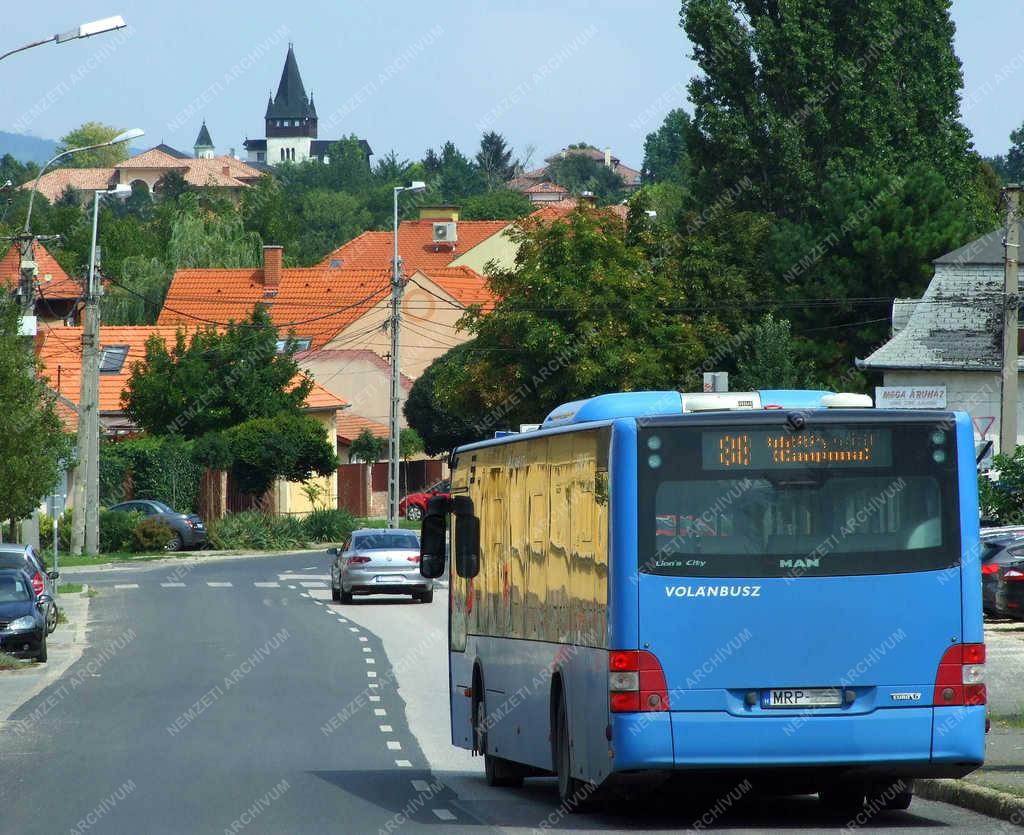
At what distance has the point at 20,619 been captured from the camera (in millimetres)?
26781

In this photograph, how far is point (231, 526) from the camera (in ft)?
197

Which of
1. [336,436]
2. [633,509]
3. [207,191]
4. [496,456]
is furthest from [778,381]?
[207,191]

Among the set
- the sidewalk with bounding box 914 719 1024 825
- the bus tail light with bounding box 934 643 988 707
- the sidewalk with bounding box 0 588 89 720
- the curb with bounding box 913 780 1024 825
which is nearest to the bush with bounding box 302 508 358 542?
the sidewalk with bounding box 0 588 89 720

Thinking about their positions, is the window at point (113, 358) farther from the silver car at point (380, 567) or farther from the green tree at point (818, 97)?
the silver car at point (380, 567)

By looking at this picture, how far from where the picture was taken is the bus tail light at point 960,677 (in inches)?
452

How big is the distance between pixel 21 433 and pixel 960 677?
2703 cm

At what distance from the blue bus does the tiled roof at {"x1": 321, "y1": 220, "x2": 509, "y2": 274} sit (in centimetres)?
10327

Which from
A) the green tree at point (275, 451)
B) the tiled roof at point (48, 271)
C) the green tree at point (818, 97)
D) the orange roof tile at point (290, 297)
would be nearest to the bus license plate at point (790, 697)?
the green tree at point (275, 451)

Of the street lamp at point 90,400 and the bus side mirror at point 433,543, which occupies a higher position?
the street lamp at point 90,400

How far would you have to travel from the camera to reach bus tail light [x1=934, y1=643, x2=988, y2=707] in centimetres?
1147

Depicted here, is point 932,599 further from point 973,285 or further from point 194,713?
point 973,285

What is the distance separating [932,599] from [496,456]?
13.7ft

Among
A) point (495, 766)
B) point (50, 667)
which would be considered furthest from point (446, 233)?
point (495, 766)

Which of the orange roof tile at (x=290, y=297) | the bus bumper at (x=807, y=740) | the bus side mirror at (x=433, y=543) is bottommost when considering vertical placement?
the bus bumper at (x=807, y=740)
